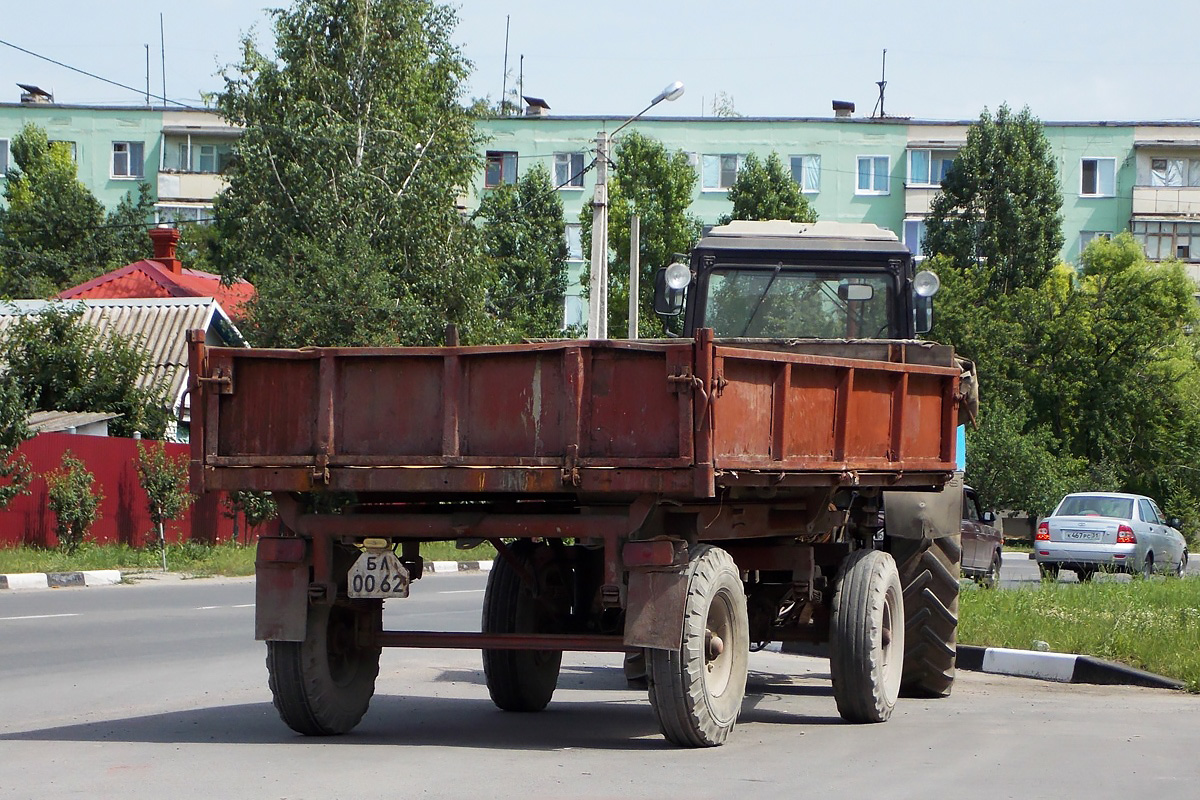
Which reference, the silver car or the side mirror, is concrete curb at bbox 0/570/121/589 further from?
the silver car

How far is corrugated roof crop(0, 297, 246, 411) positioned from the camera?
33812 millimetres

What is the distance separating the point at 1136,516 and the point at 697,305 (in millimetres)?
17814

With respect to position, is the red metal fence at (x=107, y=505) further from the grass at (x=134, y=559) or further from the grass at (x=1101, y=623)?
the grass at (x=1101, y=623)

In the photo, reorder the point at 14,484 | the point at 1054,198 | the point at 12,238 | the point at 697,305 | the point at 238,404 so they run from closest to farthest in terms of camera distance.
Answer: the point at 238,404
the point at 697,305
the point at 14,484
the point at 1054,198
the point at 12,238

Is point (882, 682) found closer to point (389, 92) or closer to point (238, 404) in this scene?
point (238, 404)

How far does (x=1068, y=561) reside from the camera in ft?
84.5

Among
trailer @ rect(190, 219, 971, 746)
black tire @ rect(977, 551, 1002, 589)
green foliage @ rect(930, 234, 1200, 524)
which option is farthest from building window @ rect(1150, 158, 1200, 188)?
trailer @ rect(190, 219, 971, 746)

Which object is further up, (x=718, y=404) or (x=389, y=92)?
(x=389, y=92)

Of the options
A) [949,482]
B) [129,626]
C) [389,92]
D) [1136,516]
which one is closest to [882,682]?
[949,482]

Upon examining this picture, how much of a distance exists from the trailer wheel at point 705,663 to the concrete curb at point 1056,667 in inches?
179

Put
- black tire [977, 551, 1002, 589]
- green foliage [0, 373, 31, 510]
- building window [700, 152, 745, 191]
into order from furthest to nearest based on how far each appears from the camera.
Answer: building window [700, 152, 745, 191] < black tire [977, 551, 1002, 589] < green foliage [0, 373, 31, 510]

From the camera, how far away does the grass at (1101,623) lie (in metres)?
11.8

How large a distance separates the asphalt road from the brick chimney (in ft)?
120

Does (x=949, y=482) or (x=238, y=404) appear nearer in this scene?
(x=238, y=404)
